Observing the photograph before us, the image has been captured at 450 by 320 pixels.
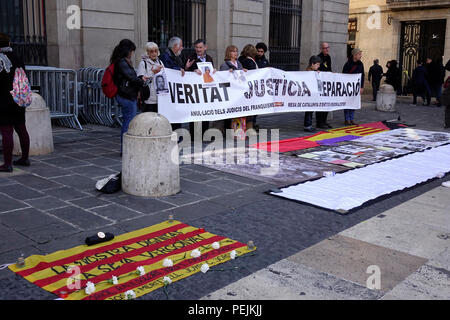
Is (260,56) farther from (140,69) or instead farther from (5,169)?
(5,169)

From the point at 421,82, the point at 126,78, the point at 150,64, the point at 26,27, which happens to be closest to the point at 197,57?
the point at 150,64

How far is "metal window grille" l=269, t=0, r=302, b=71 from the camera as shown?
18.0 metres

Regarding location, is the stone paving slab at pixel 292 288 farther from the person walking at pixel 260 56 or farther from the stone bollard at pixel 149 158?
the person walking at pixel 260 56

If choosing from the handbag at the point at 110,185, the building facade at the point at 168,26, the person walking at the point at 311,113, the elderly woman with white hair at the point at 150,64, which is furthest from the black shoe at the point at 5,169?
the person walking at the point at 311,113

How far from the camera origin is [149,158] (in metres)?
5.60

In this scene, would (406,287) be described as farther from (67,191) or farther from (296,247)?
(67,191)

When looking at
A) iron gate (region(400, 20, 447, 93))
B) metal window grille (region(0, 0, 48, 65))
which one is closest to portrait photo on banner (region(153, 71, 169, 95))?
metal window grille (region(0, 0, 48, 65))

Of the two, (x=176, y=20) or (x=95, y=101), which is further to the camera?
(x=176, y=20)

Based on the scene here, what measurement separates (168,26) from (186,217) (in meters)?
10.1

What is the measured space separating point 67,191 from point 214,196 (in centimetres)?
177

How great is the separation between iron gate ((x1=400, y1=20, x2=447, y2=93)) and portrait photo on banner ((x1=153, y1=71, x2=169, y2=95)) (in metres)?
19.5

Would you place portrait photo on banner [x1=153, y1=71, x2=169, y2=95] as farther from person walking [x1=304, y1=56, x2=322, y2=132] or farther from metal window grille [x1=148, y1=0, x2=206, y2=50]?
metal window grille [x1=148, y1=0, x2=206, y2=50]

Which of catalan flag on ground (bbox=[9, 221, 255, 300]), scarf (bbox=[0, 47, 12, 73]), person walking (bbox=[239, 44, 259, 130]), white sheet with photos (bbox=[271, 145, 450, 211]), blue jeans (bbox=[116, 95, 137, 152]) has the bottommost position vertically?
catalan flag on ground (bbox=[9, 221, 255, 300])

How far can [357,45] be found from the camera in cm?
2864
